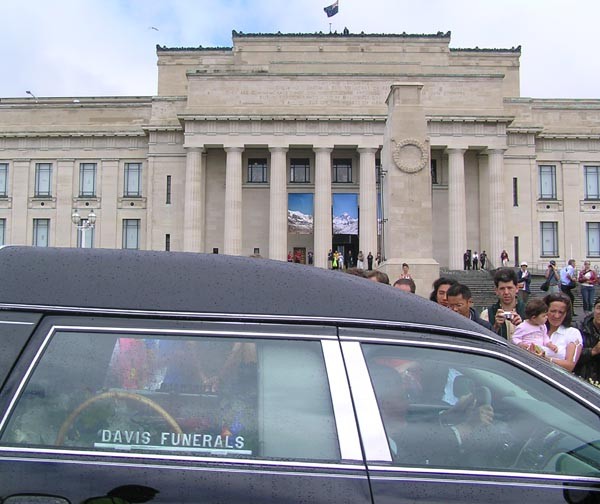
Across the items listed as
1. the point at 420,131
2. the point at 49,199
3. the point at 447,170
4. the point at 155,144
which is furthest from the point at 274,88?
the point at 420,131

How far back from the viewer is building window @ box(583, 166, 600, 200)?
53.5 metres

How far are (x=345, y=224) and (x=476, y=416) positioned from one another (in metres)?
47.4

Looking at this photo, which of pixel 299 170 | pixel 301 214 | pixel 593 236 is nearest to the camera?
pixel 301 214

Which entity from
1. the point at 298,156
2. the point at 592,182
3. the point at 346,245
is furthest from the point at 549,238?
the point at 298,156

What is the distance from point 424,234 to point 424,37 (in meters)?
37.7

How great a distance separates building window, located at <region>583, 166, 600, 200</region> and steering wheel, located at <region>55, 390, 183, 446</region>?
55899mm

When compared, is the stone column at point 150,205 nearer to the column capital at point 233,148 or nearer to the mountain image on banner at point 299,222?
the column capital at point 233,148

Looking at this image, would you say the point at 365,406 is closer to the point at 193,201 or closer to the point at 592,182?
the point at 193,201

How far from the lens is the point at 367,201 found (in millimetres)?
49000

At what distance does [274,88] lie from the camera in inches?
1951

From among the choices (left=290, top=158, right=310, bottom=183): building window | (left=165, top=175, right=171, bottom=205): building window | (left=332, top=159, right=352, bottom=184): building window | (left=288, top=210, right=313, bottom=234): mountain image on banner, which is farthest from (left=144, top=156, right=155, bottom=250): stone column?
(left=332, top=159, right=352, bottom=184): building window

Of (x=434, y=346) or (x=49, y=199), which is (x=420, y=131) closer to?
(x=434, y=346)

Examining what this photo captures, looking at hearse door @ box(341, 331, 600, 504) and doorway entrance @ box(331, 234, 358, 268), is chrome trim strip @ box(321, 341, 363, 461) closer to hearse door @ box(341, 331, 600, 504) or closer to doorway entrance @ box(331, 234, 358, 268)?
hearse door @ box(341, 331, 600, 504)

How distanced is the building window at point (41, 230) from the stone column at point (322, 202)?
862 inches
